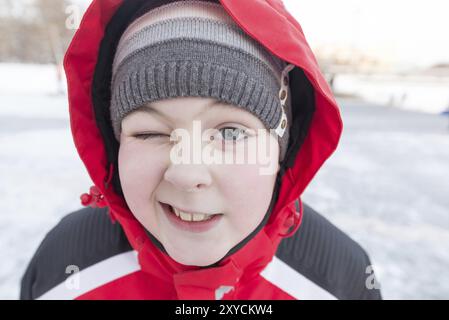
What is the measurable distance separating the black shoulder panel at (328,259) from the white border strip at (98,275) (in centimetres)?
37

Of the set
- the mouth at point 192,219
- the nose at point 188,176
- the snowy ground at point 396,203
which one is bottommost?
the snowy ground at point 396,203

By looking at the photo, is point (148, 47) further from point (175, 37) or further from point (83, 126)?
point (83, 126)

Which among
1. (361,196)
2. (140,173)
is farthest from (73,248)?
(361,196)

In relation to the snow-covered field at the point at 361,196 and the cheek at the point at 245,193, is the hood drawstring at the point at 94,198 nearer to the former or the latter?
the cheek at the point at 245,193

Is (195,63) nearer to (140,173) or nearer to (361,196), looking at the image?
(140,173)

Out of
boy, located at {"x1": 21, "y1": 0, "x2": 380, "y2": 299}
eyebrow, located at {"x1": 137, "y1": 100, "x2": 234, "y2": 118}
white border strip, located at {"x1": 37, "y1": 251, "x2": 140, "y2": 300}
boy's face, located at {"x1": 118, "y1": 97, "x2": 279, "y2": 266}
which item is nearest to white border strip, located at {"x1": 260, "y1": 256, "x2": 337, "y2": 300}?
boy, located at {"x1": 21, "y1": 0, "x2": 380, "y2": 299}

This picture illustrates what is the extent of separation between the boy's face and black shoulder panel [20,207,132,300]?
274mm

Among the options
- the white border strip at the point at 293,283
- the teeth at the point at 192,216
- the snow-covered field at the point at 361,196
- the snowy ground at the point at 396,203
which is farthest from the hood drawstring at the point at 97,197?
the snowy ground at the point at 396,203

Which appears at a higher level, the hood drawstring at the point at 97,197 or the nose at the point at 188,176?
the nose at the point at 188,176

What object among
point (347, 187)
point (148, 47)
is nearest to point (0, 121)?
point (347, 187)

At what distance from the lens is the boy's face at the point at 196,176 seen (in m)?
0.52

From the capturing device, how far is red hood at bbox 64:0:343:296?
578 millimetres

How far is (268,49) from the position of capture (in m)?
0.58

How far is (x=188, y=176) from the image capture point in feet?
1.65
